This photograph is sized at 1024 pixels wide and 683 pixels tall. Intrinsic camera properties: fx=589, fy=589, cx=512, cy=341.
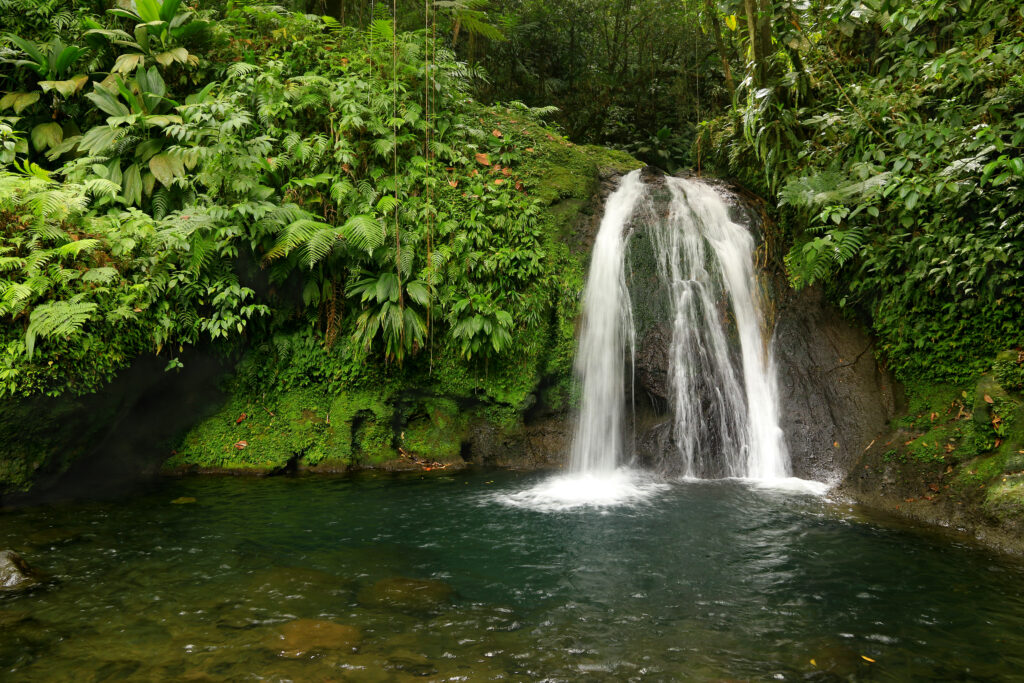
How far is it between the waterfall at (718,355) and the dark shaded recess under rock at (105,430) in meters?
6.27

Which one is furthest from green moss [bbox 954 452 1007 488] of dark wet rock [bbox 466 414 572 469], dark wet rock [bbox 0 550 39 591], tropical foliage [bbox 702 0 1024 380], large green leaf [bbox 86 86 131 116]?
large green leaf [bbox 86 86 131 116]

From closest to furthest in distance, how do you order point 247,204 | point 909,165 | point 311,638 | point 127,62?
point 311,638 → point 909,165 → point 247,204 → point 127,62

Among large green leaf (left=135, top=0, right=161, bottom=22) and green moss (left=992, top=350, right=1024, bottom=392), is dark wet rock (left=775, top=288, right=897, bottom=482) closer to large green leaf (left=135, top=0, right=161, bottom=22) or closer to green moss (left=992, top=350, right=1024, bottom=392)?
green moss (left=992, top=350, right=1024, bottom=392)

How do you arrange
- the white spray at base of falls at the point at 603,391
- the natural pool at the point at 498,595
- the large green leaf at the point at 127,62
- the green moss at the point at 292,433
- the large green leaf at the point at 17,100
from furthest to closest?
the large green leaf at the point at 127,62 < the large green leaf at the point at 17,100 < the green moss at the point at 292,433 < the white spray at base of falls at the point at 603,391 < the natural pool at the point at 498,595

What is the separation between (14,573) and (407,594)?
2827mm

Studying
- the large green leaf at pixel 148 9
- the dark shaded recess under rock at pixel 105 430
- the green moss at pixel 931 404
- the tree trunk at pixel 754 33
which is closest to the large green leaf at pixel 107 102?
the large green leaf at pixel 148 9

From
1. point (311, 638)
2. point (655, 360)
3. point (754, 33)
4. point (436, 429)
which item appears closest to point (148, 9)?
point (436, 429)

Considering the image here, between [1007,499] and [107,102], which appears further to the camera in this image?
[107,102]

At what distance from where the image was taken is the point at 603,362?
8141mm

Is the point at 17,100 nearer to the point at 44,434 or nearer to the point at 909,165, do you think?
the point at 44,434

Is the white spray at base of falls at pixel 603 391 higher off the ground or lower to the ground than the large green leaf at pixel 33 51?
lower

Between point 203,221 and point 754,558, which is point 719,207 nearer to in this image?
point 754,558

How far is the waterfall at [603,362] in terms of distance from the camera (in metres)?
7.83

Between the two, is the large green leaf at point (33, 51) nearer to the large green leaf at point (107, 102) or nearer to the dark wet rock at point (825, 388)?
the large green leaf at point (107, 102)
